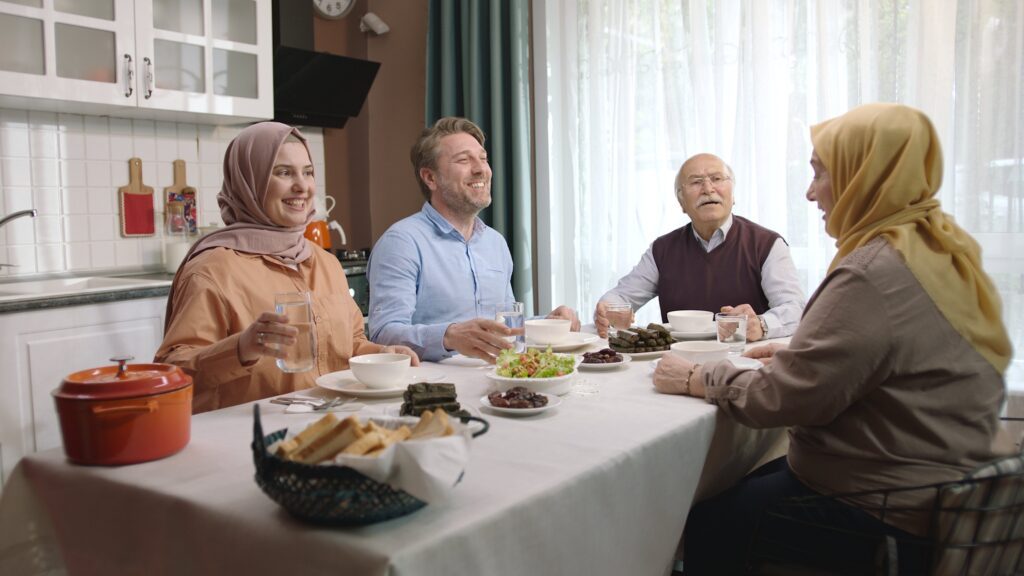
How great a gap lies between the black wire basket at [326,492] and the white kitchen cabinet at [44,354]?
2.04 metres

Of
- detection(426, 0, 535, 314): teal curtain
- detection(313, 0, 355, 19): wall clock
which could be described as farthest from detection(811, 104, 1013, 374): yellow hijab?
detection(313, 0, 355, 19): wall clock

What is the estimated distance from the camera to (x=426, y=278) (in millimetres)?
2588

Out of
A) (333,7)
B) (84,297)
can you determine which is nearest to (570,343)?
(84,297)

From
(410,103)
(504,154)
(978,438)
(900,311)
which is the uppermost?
(410,103)

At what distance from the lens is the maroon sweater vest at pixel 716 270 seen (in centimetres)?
283

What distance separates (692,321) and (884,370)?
3.06 ft

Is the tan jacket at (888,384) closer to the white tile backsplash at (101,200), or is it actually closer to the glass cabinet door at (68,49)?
the glass cabinet door at (68,49)

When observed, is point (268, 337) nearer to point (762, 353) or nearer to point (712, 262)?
point (762, 353)

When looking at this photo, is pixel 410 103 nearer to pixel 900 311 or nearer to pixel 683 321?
pixel 683 321

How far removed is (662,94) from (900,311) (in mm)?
2311

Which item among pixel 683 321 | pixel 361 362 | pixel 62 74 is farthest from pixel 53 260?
pixel 683 321

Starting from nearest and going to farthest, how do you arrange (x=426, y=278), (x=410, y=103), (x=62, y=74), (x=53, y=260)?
(x=426, y=278) < (x=62, y=74) < (x=53, y=260) < (x=410, y=103)

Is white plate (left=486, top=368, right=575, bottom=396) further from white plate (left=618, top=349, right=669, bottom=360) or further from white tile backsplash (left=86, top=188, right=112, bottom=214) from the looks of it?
white tile backsplash (left=86, top=188, right=112, bottom=214)

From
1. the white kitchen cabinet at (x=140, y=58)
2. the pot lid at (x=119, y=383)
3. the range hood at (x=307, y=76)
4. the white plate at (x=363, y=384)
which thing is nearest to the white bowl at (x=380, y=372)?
the white plate at (x=363, y=384)
